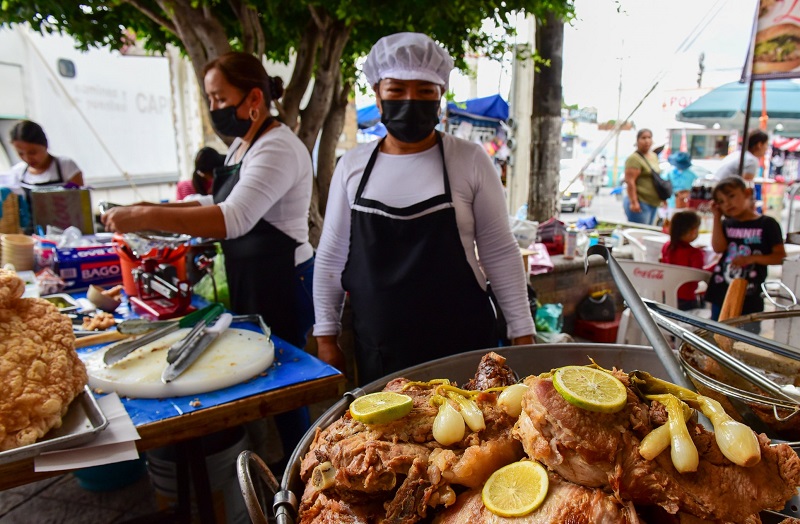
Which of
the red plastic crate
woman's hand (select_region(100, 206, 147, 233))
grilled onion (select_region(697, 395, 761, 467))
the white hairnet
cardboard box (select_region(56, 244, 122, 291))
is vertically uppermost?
the white hairnet

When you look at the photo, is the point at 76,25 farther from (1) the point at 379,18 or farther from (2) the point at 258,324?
(2) the point at 258,324

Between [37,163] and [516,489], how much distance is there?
20.6 feet

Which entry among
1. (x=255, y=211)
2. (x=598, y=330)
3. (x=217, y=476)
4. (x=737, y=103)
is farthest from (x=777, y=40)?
→ (x=737, y=103)

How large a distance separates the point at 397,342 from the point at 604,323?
Answer: 410cm

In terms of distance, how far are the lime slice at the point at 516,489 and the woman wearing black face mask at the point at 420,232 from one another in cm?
138

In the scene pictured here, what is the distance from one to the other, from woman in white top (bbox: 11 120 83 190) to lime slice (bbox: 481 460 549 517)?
5687mm

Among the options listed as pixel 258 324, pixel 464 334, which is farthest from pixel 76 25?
pixel 464 334

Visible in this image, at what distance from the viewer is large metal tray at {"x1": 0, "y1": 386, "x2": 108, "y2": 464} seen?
1.46 m

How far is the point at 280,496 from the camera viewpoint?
3.10 ft

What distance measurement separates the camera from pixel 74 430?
1.60 m

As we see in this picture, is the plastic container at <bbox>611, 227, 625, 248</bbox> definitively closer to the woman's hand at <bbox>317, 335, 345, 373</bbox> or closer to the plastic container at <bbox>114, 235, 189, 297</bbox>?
the woman's hand at <bbox>317, 335, 345, 373</bbox>

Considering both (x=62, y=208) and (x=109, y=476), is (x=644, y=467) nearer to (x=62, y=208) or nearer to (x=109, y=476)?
(x=109, y=476)

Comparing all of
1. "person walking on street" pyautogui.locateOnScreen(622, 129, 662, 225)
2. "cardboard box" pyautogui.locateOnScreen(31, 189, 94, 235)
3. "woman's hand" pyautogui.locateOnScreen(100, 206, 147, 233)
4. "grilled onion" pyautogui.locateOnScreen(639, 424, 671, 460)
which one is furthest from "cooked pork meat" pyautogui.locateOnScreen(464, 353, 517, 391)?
"person walking on street" pyautogui.locateOnScreen(622, 129, 662, 225)

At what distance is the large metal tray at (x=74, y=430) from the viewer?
1459mm
